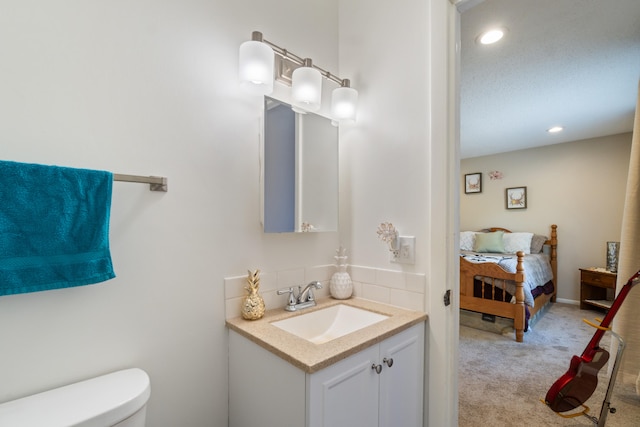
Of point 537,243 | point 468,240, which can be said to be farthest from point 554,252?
point 468,240

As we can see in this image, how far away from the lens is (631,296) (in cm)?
193

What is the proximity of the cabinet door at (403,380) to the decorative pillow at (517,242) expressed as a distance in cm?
401

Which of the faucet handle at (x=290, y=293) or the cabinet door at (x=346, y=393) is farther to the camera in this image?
the faucet handle at (x=290, y=293)

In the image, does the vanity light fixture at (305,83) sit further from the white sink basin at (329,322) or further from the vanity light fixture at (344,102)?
the white sink basin at (329,322)

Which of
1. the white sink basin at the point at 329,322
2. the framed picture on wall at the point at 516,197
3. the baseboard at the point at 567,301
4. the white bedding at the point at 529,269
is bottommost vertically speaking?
the baseboard at the point at 567,301

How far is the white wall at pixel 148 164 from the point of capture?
2.67 feet

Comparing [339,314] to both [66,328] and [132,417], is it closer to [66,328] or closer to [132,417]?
[132,417]

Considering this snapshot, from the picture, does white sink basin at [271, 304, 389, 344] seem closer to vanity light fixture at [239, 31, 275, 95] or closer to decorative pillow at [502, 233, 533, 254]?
vanity light fixture at [239, 31, 275, 95]

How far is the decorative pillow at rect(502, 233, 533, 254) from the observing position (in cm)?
438

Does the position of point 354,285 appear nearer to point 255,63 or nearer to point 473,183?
point 255,63

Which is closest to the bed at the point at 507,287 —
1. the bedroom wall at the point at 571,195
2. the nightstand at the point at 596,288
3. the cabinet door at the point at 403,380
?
the nightstand at the point at 596,288

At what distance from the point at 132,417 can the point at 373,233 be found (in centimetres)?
116

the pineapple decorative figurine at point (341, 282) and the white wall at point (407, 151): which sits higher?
the white wall at point (407, 151)

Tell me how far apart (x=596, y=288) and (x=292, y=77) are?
A: 5137 mm
